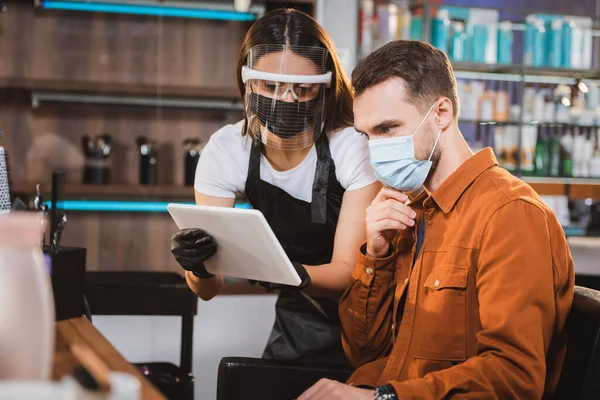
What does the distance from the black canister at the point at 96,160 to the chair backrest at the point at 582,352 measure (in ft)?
10.2

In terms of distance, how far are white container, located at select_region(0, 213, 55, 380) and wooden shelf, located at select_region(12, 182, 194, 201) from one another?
10.9 ft

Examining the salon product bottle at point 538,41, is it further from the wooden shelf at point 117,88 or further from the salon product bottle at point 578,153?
the wooden shelf at point 117,88

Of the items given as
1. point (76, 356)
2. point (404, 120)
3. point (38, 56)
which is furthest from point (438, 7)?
point (76, 356)

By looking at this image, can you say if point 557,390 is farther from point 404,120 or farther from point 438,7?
point 438,7

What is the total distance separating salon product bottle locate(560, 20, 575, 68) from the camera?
4586mm

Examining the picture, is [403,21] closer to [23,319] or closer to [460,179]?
[460,179]

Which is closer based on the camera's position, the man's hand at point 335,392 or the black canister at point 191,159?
the man's hand at point 335,392

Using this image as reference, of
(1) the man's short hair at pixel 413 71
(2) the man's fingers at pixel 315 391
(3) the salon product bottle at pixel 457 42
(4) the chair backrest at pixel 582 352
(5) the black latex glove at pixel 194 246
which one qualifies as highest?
(3) the salon product bottle at pixel 457 42

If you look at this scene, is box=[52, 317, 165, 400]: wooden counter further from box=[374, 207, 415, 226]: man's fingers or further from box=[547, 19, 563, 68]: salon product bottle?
box=[547, 19, 563, 68]: salon product bottle

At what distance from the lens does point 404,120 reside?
5.40 ft

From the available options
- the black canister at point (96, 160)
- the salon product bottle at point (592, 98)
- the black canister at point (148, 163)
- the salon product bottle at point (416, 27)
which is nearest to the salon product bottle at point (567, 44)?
the salon product bottle at point (592, 98)

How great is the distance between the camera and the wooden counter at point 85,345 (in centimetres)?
87

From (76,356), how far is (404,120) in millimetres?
923

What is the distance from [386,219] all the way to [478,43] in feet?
10.2
